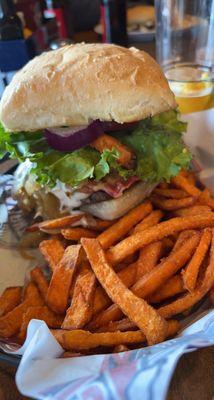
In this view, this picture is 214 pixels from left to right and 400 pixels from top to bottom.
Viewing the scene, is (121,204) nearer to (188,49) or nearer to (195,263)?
(195,263)

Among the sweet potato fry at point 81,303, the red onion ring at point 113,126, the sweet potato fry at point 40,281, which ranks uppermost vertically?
the red onion ring at point 113,126

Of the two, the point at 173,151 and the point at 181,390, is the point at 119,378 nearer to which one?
the point at 181,390

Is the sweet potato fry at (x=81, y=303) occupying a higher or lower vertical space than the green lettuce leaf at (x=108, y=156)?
lower

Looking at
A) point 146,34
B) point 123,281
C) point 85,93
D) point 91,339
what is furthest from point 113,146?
point 146,34

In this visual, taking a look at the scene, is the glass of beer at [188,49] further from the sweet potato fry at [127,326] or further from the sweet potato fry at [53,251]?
the sweet potato fry at [127,326]

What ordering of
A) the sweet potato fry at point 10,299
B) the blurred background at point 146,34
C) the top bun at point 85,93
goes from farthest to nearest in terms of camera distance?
the blurred background at point 146,34 → the top bun at point 85,93 → the sweet potato fry at point 10,299

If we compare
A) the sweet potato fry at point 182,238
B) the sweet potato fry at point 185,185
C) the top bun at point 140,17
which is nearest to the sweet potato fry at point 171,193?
the sweet potato fry at point 185,185

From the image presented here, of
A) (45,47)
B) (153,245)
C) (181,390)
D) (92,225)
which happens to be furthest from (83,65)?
(45,47)
